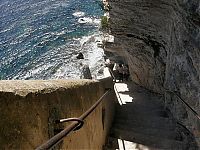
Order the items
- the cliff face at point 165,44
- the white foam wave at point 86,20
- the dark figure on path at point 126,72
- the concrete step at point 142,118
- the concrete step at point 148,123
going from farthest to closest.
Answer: the white foam wave at point 86,20 → the dark figure on path at point 126,72 → the concrete step at point 142,118 → the concrete step at point 148,123 → the cliff face at point 165,44

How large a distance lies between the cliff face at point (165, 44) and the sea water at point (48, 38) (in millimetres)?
12376

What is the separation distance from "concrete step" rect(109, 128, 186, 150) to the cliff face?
0.73 m

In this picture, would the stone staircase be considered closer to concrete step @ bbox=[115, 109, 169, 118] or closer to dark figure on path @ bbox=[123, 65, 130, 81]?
concrete step @ bbox=[115, 109, 169, 118]

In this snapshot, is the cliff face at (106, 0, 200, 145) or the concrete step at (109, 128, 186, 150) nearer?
the cliff face at (106, 0, 200, 145)

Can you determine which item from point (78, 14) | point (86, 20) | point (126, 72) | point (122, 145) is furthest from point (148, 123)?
point (78, 14)

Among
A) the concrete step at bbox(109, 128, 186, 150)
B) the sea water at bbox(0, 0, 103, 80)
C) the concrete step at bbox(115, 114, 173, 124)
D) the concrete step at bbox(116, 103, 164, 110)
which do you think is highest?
the concrete step at bbox(109, 128, 186, 150)

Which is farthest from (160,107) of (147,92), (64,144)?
(64,144)

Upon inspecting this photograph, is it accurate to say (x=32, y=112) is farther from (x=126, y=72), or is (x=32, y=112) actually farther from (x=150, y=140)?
(x=126, y=72)

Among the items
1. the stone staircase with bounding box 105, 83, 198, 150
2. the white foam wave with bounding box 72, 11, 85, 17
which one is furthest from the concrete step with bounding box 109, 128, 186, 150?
the white foam wave with bounding box 72, 11, 85, 17

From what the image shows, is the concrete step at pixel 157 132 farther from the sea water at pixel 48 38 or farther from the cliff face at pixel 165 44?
the sea water at pixel 48 38

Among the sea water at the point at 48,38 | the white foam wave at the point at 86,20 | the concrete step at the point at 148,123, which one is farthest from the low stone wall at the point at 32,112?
the white foam wave at the point at 86,20

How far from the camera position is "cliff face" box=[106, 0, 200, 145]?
862cm

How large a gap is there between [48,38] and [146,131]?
87.6ft

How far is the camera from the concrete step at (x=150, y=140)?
33.7 ft
